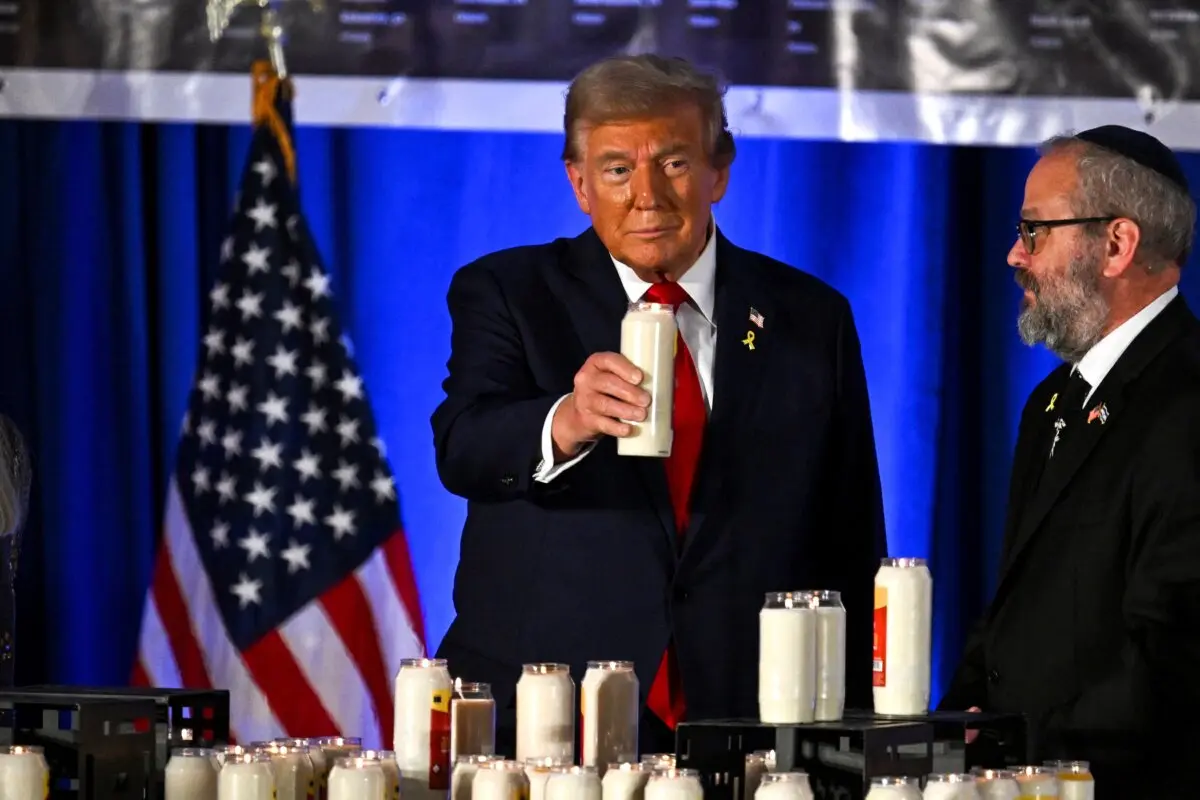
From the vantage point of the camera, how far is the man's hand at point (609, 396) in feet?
10.8

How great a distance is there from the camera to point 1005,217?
5355 mm

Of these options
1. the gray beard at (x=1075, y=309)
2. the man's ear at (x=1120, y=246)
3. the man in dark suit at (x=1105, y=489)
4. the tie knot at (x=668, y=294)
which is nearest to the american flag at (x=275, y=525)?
the tie knot at (x=668, y=294)

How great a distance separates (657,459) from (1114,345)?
0.93 meters

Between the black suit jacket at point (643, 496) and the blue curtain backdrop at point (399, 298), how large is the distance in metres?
1.34

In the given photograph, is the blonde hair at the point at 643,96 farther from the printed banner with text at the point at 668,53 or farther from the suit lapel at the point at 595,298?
the printed banner with text at the point at 668,53

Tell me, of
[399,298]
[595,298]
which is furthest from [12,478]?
[595,298]

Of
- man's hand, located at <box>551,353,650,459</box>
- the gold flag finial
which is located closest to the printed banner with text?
Answer: the gold flag finial

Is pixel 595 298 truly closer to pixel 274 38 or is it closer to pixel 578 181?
pixel 578 181

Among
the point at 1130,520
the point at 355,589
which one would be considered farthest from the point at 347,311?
the point at 1130,520

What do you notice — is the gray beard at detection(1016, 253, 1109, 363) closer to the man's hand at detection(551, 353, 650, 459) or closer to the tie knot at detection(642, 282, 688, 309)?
the tie knot at detection(642, 282, 688, 309)

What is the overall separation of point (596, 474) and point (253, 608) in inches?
74.3

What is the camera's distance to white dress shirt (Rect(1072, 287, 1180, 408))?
12.8ft

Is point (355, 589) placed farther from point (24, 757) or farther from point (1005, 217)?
point (24, 757)

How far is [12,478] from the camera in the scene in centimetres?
479
